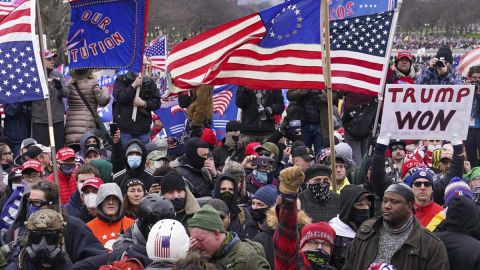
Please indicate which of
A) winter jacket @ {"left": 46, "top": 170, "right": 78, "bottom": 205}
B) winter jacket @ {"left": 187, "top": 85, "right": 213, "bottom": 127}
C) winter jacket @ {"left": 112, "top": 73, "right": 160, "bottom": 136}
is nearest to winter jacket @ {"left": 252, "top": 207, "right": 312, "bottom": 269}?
winter jacket @ {"left": 46, "top": 170, "right": 78, "bottom": 205}

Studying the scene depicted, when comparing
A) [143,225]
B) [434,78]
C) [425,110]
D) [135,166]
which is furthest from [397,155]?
[143,225]

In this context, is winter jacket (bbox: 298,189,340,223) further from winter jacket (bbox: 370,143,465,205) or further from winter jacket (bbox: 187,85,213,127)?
winter jacket (bbox: 187,85,213,127)

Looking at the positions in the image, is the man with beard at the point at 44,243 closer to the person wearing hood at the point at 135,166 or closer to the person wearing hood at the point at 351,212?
the person wearing hood at the point at 351,212

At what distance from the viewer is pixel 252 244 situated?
684 cm

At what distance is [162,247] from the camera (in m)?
6.42

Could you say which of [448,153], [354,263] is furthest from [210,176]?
[354,263]

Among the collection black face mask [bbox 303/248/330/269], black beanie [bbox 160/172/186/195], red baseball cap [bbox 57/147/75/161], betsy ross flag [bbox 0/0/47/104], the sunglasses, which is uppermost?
betsy ross flag [bbox 0/0/47/104]

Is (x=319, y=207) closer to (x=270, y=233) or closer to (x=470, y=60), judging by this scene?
(x=270, y=233)

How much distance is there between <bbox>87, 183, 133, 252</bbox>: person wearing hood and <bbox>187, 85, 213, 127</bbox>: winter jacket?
6002 millimetres

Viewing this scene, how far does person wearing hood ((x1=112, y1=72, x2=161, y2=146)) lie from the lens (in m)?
13.6

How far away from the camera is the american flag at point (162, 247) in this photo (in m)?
6.41

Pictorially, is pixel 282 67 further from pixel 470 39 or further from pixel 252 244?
pixel 470 39

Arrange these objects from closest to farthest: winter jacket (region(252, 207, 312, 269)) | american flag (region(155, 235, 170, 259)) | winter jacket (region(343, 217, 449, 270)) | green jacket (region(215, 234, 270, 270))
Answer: american flag (region(155, 235, 170, 259)), green jacket (region(215, 234, 270, 270)), winter jacket (region(343, 217, 449, 270)), winter jacket (region(252, 207, 312, 269))

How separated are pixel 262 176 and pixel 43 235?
3.63 meters
